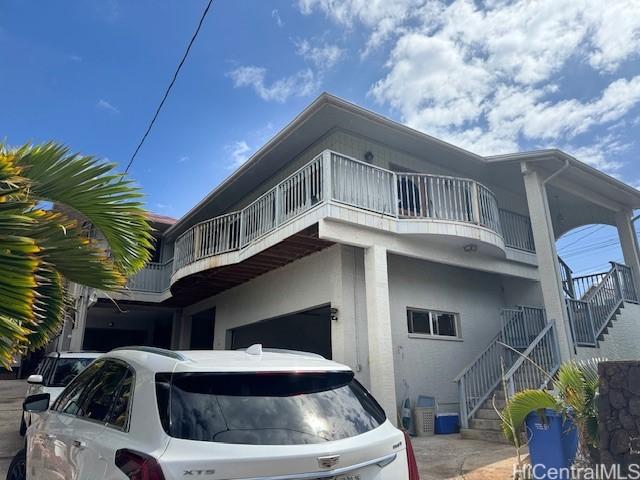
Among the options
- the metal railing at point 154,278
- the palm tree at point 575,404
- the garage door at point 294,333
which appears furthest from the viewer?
the metal railing at point 154,278

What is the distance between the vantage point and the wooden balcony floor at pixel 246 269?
978cm

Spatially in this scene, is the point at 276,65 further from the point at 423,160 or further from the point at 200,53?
the point at 423,160

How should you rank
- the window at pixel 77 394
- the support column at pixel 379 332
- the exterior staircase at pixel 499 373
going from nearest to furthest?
the window at pixel 77 394
the support column at pixel 379 332
the exterior staircase at pixel 499 373

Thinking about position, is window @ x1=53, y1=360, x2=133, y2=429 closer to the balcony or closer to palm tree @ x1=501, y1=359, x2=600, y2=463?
palm tree @ x1=501, y1=359, x2=600, y2=463

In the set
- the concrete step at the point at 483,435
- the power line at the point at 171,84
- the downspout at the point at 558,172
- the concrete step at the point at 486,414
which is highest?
the power line at the point at 171,84

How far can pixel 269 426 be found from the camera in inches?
90.4

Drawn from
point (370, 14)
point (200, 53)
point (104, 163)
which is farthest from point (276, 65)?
point (104, 163)

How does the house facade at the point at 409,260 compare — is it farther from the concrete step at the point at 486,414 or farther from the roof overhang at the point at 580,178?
the concrete step at the point at 486,414

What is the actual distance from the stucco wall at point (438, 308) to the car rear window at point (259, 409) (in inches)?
295

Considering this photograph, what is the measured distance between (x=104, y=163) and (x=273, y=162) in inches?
321

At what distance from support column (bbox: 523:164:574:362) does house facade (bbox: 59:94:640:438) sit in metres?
0.03

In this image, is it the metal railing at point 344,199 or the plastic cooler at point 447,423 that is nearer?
the metal railing at point 344,199

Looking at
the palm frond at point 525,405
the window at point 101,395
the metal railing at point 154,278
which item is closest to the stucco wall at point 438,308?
the palm frond at point 525,405

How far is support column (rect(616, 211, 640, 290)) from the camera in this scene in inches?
490
